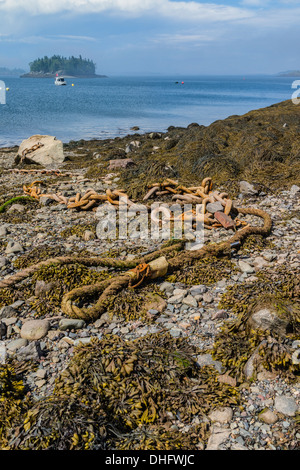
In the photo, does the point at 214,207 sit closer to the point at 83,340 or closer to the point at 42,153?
the point at 83,340

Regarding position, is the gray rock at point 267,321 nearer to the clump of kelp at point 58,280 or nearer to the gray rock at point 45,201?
the clump of kelp at point 58,280

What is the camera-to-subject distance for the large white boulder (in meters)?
16.4

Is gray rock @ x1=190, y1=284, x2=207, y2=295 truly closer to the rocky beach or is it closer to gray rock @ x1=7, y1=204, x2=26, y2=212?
the rocky beach

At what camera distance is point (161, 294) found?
505 centimetres

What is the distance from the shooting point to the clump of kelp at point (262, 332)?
3.46 meters

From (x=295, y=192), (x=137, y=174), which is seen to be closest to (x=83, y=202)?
(x=137, y=174)

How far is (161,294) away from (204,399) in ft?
6.41

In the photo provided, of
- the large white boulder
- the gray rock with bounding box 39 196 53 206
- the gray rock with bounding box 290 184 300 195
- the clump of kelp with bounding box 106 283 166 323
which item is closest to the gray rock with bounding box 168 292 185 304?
the clump of kelp with bounding box 106 283 166 323

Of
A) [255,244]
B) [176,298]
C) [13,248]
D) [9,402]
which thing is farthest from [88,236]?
[9,402]

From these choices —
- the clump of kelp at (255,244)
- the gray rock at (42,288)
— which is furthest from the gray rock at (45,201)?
the clump of kelp at (255,244)

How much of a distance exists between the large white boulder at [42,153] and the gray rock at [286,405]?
14983 mm

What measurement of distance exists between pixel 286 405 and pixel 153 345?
56.5 inches

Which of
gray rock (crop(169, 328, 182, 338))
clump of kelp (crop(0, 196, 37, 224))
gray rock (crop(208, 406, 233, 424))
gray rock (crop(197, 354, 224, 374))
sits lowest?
gray rock (crop(208, 406, 233, 424))

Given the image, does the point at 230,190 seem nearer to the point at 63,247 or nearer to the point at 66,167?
the point at 63,247
